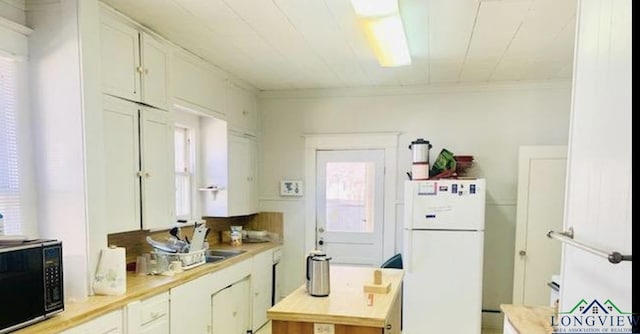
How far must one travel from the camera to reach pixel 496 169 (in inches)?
171

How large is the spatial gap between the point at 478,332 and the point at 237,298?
7.28 feet

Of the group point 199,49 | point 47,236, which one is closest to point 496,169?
point 199,49

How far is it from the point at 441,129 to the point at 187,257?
290 centimetres

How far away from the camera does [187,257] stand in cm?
308

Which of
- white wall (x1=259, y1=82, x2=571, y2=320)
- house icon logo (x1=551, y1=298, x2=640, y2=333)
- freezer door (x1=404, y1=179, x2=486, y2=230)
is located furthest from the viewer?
white wall (x1=259, y1=82, x2=571, y2=320)

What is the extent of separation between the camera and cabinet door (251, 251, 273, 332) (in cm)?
404

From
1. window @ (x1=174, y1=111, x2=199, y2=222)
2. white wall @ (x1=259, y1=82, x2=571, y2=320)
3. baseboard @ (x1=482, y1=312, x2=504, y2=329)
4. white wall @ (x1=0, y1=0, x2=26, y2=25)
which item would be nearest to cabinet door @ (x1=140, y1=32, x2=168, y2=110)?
white wall @ (x1=0, y1=0, x2=26, y2=25)

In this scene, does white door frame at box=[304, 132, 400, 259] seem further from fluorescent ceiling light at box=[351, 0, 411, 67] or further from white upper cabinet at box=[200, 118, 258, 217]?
fluorescent ceiling light at box=[351, 0, 411, 67]

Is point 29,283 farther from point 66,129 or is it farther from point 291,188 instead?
point 291,188

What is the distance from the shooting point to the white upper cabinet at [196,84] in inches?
128

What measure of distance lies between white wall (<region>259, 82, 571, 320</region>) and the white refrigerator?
0.66m

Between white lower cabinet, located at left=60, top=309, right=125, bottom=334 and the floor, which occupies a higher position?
white lower cabinet, located at left=60, top=309, right=125, bottom=334

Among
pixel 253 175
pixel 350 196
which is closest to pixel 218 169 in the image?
pixel 253 175

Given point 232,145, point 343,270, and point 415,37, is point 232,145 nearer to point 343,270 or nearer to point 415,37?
point 343,270
